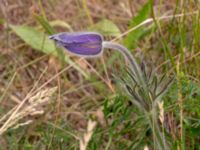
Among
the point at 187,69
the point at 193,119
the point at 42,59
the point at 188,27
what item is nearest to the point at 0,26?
the point at 42,59

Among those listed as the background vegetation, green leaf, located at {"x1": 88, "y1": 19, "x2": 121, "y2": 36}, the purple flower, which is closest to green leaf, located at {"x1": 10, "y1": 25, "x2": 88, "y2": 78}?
the background vegetation

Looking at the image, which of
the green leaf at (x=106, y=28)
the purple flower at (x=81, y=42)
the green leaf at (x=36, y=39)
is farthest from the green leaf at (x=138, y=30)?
the purple flower at (x=81, y=42)

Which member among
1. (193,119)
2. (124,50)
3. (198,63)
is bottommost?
(193,119)

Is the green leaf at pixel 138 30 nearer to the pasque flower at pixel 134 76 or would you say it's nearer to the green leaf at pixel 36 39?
the green leaf at pixel 36 39

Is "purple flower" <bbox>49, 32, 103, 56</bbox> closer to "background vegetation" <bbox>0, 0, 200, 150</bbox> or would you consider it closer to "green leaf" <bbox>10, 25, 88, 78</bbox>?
"background vegetation" <bbox>0, 0, 200, 150</bbox>

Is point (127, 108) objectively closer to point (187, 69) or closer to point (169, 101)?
point (169, 101)

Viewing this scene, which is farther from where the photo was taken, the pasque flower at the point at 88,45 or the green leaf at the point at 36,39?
the green leaf at the point at 36,39

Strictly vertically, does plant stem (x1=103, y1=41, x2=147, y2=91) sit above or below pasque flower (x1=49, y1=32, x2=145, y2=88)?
below

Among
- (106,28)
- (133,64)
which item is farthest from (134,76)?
(106,28)
